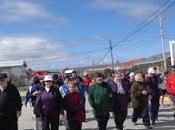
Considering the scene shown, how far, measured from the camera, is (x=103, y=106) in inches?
569

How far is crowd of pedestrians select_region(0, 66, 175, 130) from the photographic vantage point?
38.2 ft

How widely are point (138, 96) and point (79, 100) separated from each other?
3842 millimetres

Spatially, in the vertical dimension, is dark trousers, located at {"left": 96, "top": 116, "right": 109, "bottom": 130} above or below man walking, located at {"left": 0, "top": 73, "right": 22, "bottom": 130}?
below

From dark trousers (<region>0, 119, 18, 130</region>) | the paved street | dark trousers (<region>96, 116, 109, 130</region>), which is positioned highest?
dark trousers (<region>0, 119, 18, 130</region>)

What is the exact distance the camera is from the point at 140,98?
55.5ft

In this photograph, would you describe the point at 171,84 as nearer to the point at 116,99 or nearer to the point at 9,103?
the point at 116,99

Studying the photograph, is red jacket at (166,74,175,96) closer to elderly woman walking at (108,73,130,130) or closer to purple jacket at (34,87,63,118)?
elderly woman walking at (108,73,130,130)

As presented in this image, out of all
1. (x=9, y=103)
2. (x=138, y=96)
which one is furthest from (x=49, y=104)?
(x=138, y=96)

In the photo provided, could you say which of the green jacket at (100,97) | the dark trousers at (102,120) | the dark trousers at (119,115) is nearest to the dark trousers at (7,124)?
the green jacket at (100,97)

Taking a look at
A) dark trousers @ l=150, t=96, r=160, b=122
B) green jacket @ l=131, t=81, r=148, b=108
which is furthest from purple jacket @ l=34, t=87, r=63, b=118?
dark trousers @ l=150, t=96, r=160, b=122

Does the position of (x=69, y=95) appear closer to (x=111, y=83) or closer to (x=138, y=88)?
(x=111, y=83)

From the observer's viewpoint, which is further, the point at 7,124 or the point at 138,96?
the point at 138,96

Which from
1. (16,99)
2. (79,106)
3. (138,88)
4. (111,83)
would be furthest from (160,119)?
(16,99)

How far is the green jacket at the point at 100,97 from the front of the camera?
1431 centimetres
